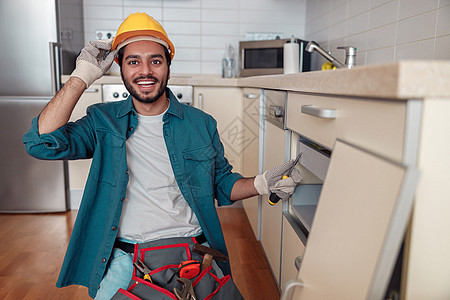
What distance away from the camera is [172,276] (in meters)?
1.03

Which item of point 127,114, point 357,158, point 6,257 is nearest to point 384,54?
point 127,114

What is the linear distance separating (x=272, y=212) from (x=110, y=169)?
2.52 feet

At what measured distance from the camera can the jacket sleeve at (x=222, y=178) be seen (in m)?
1.36

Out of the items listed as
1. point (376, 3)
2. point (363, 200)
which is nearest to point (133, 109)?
point (363, 200)

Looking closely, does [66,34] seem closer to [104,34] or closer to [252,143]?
[104,34]

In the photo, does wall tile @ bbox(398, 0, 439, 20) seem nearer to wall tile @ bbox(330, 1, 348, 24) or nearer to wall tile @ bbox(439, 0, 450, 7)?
wall tile @ bbox(439, 0, 450, 7)

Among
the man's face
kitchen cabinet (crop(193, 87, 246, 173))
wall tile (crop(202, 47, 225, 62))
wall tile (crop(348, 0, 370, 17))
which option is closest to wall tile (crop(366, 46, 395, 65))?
wall tile (crop(348, 0, 370, 17))

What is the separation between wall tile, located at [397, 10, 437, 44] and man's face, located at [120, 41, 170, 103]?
1.06m

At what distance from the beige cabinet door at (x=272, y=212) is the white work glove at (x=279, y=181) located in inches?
10.1

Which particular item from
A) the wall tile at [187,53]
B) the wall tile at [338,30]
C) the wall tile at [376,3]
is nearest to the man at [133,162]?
the wall tile at [376,3]

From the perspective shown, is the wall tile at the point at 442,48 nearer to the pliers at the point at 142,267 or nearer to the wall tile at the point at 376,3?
the wall tile at the point at 376,3

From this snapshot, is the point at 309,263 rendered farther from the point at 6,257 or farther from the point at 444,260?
the point at 6,257

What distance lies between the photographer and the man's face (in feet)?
4.21

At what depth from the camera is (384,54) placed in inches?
75.5
